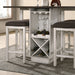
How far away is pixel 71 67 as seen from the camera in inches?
121

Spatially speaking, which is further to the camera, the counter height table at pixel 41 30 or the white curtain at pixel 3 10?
the white curtain at pixel 3 10

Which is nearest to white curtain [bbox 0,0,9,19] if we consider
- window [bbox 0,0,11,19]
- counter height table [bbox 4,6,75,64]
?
window [bbox 0,0,11,19]

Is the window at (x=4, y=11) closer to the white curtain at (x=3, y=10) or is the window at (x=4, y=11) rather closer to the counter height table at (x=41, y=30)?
the white curtain at (x=3, y=10)

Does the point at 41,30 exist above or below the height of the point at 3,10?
below

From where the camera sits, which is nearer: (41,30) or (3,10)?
(41,30)

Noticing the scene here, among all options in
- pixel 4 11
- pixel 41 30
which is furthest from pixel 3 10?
pixel 41 30

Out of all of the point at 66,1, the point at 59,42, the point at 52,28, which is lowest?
the point at 59,42

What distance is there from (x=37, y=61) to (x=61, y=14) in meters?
0.97

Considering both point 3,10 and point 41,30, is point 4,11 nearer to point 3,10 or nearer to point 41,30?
point 3,10

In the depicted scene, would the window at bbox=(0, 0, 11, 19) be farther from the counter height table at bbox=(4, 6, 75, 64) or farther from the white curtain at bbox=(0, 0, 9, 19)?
the counter height table at bbox=(4, 6, 75, 64)

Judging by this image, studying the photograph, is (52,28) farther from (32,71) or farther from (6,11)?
(6,11)

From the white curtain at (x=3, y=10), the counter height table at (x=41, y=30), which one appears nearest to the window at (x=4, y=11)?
the white curtain at (x=3, y=10)

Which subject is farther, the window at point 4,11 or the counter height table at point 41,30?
the window at point 4,11

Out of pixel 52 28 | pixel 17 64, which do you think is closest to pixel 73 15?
pixel 52 28
